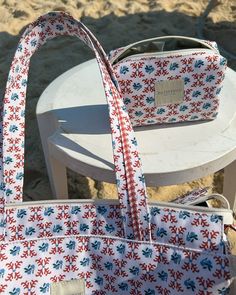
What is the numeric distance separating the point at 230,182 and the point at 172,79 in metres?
0.43

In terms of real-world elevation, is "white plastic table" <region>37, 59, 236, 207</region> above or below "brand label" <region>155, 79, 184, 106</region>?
below

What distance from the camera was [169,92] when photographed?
4.48 ft

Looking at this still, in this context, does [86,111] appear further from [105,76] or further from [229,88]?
[229,88]

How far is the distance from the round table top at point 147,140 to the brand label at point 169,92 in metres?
0.09

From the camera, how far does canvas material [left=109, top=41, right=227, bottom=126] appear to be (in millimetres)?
1312

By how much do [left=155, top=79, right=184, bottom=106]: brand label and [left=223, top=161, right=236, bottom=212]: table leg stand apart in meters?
0.29

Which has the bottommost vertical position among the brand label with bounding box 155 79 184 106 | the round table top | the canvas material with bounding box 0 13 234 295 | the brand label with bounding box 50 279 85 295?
the brand label with bounding box 50 279 85 295

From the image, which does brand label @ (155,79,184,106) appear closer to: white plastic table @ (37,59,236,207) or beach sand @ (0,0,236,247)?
white plastic table @ (37,59,236,207)

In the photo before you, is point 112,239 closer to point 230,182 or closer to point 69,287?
point 69,287

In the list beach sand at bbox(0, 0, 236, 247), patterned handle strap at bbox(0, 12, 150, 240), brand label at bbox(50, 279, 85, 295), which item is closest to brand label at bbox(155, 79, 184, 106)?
patterned handle strap at bbox(0, 12, 150, 240)

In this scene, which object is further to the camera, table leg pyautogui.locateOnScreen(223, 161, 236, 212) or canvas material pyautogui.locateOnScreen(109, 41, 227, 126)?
table leg pyautogui.locateOnScreen(223, 161, 236, 212)

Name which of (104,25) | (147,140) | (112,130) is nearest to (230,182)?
(147,140)

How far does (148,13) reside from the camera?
3078 millimetres

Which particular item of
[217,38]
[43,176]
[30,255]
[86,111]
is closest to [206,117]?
[86,111]
